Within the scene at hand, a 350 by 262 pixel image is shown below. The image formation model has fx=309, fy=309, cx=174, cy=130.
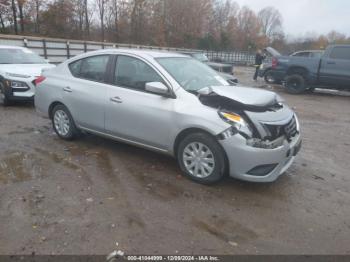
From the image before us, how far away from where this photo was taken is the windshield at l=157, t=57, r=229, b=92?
428 centimetres

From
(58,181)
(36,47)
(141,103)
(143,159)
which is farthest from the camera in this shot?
(36,47)

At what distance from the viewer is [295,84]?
1316 centimetres

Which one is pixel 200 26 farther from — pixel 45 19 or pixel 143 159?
pixel 143 159

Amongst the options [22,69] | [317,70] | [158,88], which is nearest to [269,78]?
[317,70]

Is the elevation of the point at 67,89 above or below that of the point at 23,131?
above

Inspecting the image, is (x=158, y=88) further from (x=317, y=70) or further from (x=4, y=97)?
(x=317, y=70)

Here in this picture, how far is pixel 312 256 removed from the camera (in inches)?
108

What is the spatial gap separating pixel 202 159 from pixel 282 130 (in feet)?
3.38

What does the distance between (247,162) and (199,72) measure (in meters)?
1.83

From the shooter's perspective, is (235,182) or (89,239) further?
(235,182)

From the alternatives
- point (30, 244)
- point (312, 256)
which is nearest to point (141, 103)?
point (30, 244)

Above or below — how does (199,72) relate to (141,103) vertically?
above

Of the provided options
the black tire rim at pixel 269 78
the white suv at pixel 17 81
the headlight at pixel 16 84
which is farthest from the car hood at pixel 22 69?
the black tire rim at pixel 269 78

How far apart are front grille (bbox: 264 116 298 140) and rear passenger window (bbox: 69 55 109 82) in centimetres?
263
